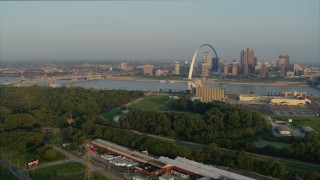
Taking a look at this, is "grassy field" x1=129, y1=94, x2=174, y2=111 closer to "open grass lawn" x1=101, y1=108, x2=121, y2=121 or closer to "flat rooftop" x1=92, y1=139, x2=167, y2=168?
"open grass lawn" x1=101, y1=108, x2=121, y2=121

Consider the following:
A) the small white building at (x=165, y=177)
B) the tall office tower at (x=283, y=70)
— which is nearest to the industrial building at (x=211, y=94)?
the small white building at (x=165, y=177)

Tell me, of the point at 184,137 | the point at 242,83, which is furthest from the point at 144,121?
the point at 242,83

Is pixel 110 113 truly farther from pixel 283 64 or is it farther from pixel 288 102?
pixel 283 64

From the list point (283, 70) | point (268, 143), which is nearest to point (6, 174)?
point (268, 143)

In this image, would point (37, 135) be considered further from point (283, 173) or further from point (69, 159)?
point (283, 173)

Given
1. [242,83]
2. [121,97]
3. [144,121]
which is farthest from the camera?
[242,83]

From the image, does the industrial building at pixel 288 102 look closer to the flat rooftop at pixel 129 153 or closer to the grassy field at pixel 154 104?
the grassy field at pixel 154 104
